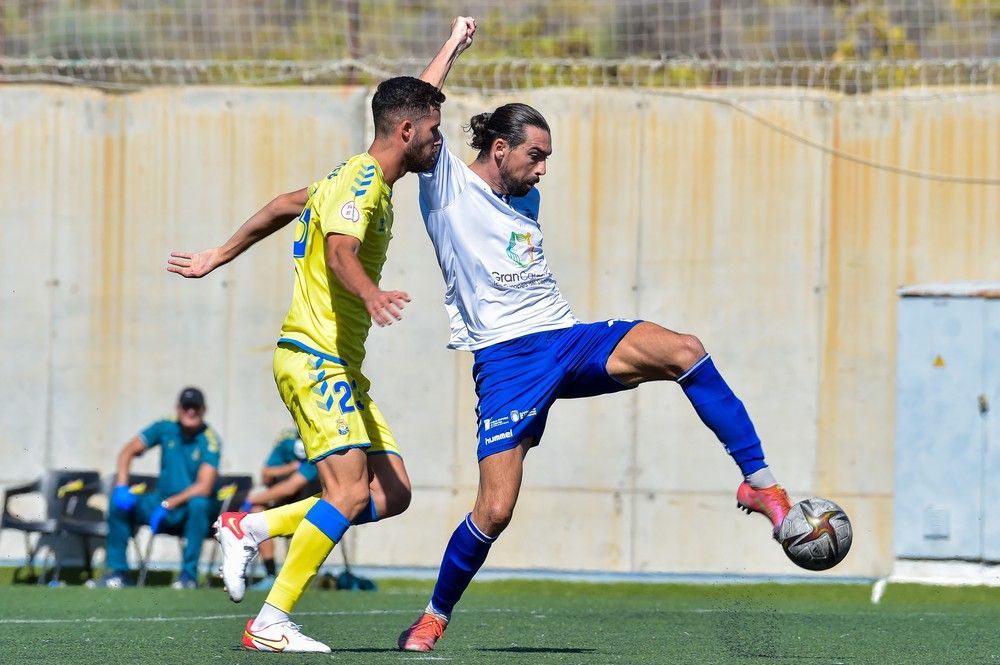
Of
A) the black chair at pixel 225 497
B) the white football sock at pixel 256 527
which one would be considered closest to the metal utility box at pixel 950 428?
the black chair at pixel 225 497

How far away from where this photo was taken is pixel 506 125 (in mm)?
6062

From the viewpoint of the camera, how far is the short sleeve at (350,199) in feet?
17.8

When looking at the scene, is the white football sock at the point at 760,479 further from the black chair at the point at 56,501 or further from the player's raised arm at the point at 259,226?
the black chair at the point at 56,501

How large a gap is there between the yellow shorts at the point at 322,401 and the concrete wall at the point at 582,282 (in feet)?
20.4

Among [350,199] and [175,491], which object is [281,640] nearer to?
[350,199]

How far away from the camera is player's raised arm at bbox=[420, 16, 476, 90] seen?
6.10 meters

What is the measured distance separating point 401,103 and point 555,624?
313cm

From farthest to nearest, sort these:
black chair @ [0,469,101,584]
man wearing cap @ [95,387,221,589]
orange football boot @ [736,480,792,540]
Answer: black chair @ [0,469,101,584], man wearing cap @ [95,387,221,589], orange football boot @ [736,480,792,540]

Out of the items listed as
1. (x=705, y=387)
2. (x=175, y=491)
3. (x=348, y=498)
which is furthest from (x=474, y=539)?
(x=175, y=491)

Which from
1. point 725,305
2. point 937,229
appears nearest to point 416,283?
point 725,305

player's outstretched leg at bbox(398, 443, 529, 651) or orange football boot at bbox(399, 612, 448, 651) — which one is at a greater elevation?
player's outstretched leg at bbox(398, 443, 529, 651)

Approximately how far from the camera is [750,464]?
566 centimetres

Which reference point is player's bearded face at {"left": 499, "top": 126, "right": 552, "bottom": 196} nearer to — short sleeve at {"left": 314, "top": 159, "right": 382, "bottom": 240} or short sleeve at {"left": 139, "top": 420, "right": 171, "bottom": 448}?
short sleeve at {"left": 314, "top": 159, "right": 382, "bottom": 240}

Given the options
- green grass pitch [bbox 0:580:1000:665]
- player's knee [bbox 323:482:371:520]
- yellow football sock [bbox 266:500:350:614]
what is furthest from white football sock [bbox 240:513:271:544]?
green grass pitch [bbox 0:580:1000:665]
